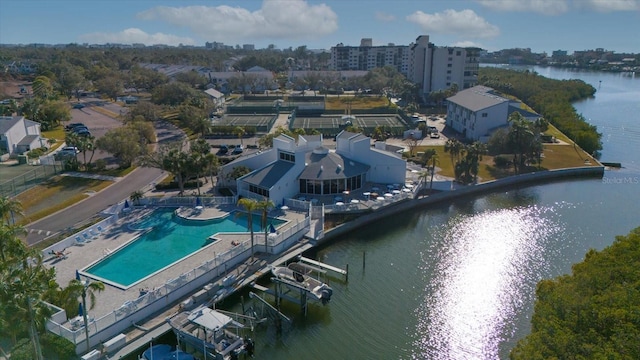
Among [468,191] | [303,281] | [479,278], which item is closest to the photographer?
[303,281]

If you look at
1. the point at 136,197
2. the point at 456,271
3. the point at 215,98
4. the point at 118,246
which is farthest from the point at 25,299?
the point at 215,98

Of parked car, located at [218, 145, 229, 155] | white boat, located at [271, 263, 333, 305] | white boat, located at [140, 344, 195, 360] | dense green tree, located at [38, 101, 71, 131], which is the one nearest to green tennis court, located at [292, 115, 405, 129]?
parked car, located at [218, 145, 229, 155]

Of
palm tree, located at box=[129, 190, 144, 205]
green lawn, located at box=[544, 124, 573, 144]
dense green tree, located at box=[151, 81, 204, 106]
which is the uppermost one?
dense green tree, located at box=[151, 81, 204, 106]

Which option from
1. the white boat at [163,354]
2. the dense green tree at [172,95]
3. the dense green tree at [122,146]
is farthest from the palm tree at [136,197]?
the dense green tree at [172,95]

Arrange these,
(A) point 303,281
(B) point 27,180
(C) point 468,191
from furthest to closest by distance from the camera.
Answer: (C) point 468,191, (B) point 27,180, (A) point 303,281

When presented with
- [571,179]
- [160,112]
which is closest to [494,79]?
[571,179]

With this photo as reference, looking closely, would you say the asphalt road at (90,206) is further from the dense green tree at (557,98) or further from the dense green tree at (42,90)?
the dense green tree at (557,98)

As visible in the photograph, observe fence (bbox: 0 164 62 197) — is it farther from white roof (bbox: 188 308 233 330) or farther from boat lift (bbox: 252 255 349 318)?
boat lift (bbox: 252 255 349 318)

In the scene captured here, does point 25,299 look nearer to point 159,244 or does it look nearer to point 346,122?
point 159,244
